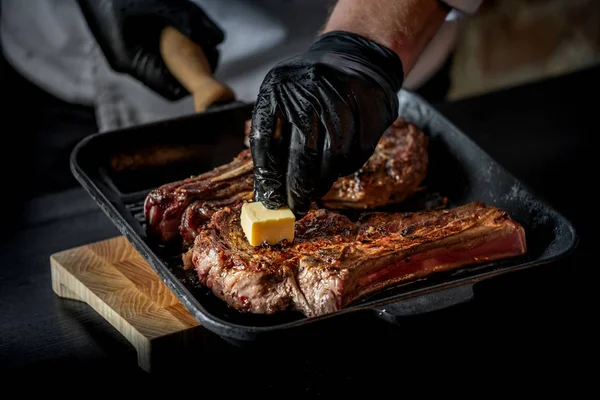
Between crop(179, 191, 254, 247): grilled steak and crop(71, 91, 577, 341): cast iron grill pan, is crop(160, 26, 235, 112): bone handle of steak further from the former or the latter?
crop(179, 191, 254, 247): grilled steak

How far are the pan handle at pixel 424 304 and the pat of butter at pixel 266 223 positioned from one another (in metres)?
0.39

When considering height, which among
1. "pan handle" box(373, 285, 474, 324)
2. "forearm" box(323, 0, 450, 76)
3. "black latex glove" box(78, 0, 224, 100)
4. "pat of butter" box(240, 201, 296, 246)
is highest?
"forearm" box(323, 0, 450, 76)

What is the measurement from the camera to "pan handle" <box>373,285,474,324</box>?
197 centimetres

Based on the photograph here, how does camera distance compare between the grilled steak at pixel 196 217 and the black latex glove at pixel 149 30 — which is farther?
the black latex glove at pixel 149 30

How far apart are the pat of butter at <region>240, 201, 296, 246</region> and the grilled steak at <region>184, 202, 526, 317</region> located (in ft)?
0.10

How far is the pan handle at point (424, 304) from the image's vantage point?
77.4 inches

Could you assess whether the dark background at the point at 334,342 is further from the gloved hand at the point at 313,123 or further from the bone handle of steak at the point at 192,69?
the bone handle of steak at the point at 192,69

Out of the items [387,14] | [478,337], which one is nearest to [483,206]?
→ [478,337]

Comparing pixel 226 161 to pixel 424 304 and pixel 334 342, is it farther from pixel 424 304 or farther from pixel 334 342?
pixel 424 304

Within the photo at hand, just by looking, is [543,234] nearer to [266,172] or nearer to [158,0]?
[266,172]

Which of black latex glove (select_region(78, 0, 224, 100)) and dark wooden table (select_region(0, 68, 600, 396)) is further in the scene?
black latex glove (select_region(78, 0, 224, 100))

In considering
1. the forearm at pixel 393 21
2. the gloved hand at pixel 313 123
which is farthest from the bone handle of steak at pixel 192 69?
the gloved hand at pixel 313 123

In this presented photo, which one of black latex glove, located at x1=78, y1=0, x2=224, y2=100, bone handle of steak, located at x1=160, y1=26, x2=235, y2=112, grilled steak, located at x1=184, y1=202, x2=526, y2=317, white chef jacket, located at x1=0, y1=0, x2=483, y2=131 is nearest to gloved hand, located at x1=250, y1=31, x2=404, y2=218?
grilled steak, located at x1=184, y1=202, x2=526, y2=317

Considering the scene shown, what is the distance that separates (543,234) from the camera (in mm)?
2490
